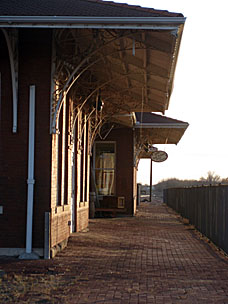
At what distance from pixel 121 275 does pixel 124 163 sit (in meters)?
16.4

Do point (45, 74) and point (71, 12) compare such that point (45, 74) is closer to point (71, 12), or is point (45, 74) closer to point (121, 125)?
point (71, 12)

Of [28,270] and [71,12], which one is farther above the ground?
[71,12]

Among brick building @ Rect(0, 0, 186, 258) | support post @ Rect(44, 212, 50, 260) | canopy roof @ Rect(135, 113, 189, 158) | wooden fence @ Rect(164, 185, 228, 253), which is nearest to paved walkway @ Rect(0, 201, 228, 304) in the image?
support post @ Rect(44, 212, 50, 260)

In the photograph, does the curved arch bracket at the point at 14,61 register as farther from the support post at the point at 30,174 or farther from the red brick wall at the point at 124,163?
the red brick wall at the point at 124,163

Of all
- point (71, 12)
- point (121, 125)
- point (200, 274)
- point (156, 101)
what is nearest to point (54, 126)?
point (71, 12)

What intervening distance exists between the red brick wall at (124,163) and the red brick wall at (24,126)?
46.8 ft

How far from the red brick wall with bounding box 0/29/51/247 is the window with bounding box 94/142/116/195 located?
14.2 meters

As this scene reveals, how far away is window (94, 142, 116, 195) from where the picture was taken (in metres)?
25.1

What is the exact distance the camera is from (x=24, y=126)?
35.6 feet

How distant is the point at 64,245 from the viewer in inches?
480

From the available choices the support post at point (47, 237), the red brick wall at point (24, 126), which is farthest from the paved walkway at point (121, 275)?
the red brick wall at point (24, 126)

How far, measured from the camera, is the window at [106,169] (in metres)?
25.1

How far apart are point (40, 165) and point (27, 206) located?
90cm

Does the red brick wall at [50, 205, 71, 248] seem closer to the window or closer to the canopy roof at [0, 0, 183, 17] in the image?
the canopy roof at [0, 0, 183, 17]
